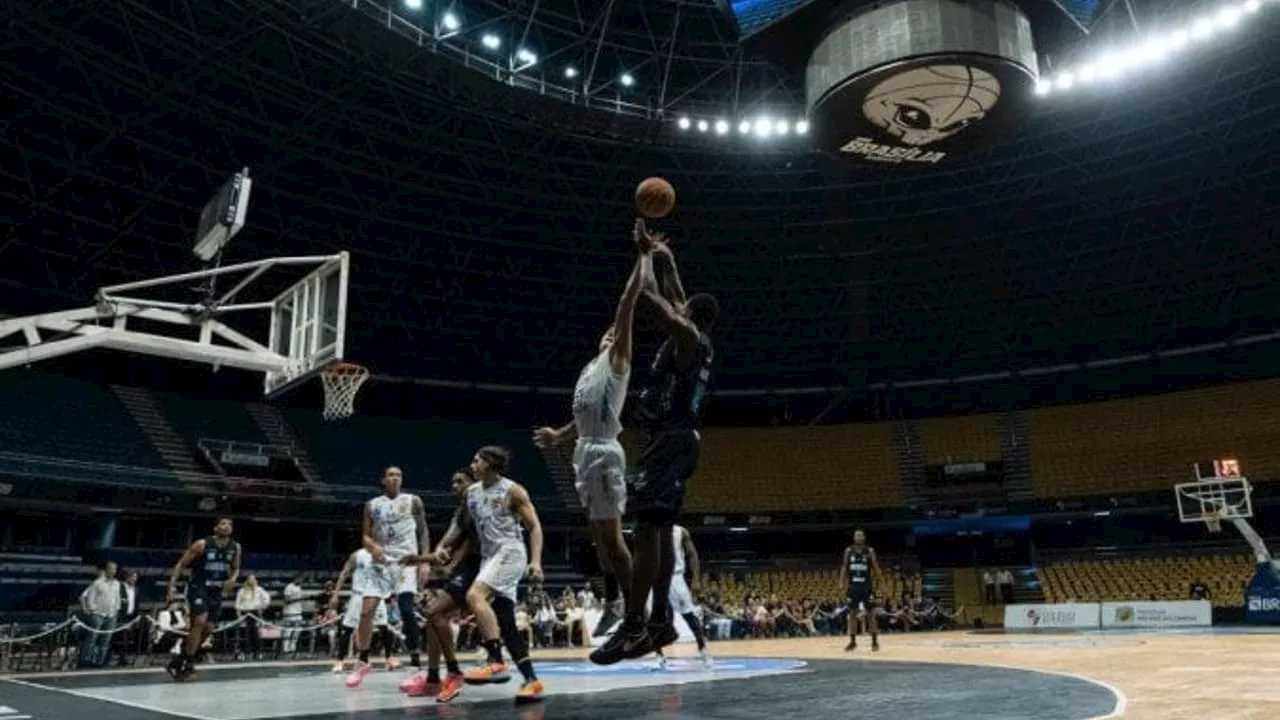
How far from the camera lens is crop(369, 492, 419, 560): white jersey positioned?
33.3ft

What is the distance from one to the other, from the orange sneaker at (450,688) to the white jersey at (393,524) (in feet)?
9.48

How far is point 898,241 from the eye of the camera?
29359 millimetres

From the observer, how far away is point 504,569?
25.2ft

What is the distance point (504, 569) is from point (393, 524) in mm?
2940

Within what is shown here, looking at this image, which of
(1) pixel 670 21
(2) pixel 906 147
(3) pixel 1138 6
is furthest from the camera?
(1) pixel 670 21

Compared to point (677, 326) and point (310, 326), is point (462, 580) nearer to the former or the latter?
point (677, 326)

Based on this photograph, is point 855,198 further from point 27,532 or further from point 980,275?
point 27,532

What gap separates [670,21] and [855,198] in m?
7.47

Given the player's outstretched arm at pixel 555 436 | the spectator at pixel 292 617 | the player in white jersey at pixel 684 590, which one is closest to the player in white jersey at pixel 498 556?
the player's outstretched arm at pixel 555 436

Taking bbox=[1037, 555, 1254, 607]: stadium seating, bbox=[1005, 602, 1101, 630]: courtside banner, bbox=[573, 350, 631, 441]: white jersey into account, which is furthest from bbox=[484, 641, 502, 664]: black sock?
bbox=[1037, 555, 1254, 607]: stadium seating

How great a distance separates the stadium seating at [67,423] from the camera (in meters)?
23.5

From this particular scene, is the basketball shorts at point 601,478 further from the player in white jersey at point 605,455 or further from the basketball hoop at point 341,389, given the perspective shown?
the basketball hoop at point 341,389

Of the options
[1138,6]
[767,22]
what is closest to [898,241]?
[1138,6]

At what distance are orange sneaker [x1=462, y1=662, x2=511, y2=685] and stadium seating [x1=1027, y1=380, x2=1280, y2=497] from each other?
88.2ft
